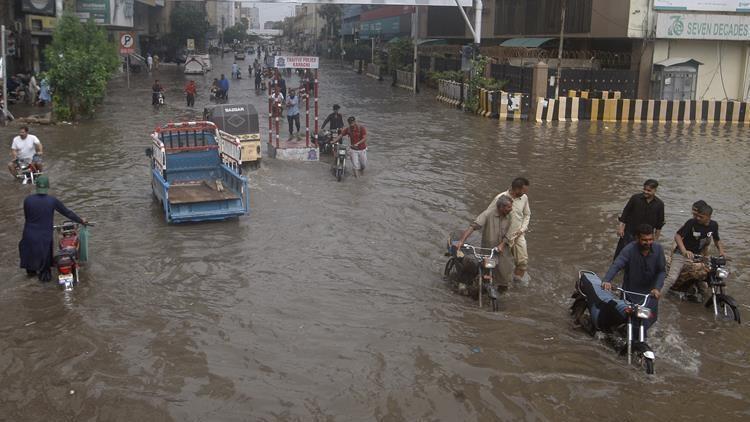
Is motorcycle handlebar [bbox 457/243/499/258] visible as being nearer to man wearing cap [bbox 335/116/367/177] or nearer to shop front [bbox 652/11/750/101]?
man wearing cap [bbox 335/116/367/177]

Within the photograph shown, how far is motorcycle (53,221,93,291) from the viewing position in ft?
29.2

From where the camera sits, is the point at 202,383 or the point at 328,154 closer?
the point at 202,383

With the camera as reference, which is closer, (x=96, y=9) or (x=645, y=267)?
(x=645, y=267)

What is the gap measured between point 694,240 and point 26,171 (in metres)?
12.5

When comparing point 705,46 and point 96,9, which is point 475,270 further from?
point 96,9

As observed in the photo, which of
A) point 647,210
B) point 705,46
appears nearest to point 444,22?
point 705,46

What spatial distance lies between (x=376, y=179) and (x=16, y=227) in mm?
7553

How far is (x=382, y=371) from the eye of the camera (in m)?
7.16

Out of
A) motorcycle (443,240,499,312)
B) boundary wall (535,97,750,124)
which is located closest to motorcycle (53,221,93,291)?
motorcycle (443,240,499,312)

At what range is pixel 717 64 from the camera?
117 ft

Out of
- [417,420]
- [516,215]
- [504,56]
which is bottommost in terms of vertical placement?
[417,420]

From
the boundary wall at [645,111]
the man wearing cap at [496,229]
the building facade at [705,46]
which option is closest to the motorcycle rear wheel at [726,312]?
the man wearing cap at [496,229]

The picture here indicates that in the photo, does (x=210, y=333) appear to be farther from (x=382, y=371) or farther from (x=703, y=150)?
(x=703, y=150)

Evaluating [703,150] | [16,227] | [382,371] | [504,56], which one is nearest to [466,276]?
[382,371]
